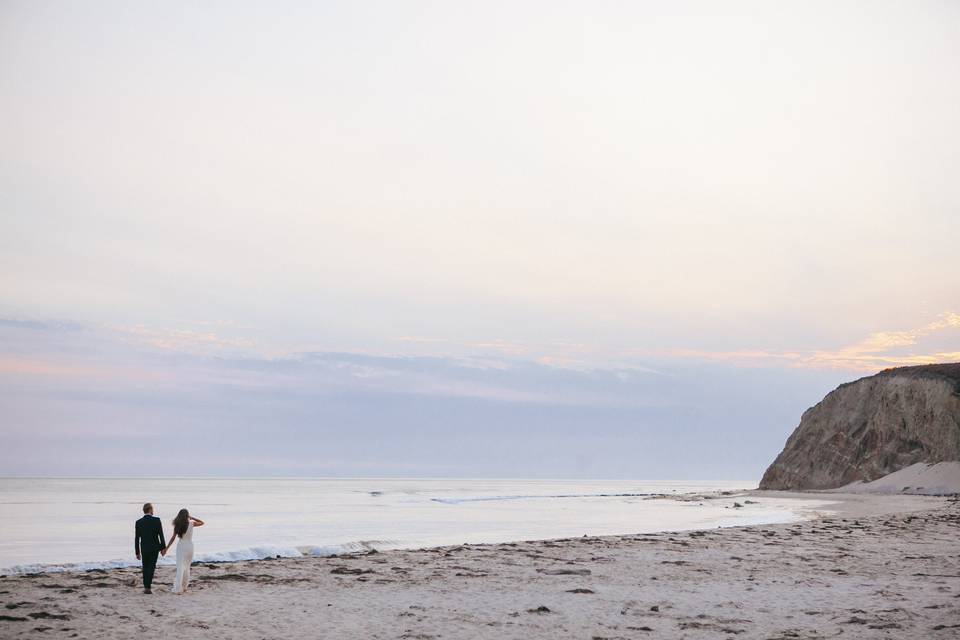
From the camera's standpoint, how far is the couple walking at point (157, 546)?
1398 cm

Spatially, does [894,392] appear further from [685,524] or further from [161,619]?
[161,619]

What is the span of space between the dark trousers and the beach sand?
0.26 metres

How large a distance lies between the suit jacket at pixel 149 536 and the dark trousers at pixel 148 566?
0.05 metres

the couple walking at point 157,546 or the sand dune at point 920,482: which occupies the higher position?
the couple walking at point 157,546

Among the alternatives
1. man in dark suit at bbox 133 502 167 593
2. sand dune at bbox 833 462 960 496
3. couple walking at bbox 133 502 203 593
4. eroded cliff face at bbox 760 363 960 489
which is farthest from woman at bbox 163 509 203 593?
eroded cliff face at bbox 760 363 960 489

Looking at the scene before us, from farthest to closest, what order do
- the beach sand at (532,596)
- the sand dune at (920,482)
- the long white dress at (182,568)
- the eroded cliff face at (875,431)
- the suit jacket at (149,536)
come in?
1. the eroded cliff face at (875,431)
2. the sand dune at (920,482)
3. the suit jacket at (149,536)
4. the long white dress at (182,568)
5. the beach sand at (532,596)

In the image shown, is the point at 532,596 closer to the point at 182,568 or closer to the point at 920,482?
the point at 182,568

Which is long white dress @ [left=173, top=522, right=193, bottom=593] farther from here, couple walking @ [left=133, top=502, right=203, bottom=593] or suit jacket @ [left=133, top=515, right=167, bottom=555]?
suit jacket @ [left=133, top=515, right=167, bottom=555]

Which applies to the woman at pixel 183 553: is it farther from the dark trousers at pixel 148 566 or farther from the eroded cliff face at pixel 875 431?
the eroded cliff face at pixel 875 431

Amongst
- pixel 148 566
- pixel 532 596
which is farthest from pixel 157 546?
pixel 532 596

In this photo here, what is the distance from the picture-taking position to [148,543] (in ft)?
47.0

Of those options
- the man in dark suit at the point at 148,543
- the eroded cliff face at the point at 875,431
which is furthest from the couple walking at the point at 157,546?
the eroded cliff face at the point at 875,431

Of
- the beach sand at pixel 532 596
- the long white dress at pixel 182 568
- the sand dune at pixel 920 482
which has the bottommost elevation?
the sand dune at pixel 920 482

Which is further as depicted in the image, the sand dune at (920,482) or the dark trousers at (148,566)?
the sand dune at (920,482)
